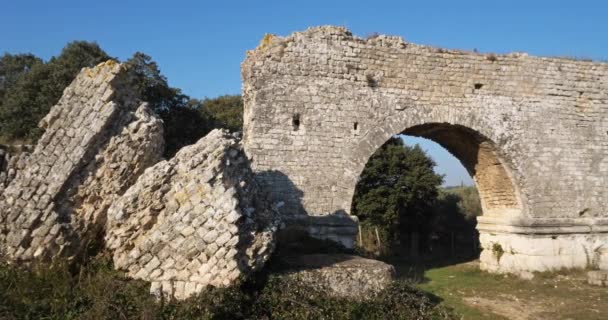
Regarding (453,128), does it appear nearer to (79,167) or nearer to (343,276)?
(343,276)

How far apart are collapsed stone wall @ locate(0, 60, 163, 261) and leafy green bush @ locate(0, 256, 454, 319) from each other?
0.37m

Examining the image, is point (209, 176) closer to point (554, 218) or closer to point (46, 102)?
point (554, 218)

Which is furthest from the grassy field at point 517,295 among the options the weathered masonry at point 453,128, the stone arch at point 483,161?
the stone arch at point 483,161

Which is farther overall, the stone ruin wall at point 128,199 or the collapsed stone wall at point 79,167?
the collapsed stone wall at point 79,167

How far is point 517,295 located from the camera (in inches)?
384

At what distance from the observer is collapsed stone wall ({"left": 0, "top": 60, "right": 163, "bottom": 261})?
6.01 meters

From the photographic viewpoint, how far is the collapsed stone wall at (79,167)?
237 inches

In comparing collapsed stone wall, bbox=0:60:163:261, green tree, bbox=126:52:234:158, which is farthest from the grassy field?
green tree, bbox=126:52:234:158

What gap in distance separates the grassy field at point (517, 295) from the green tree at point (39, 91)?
15896 millimetres

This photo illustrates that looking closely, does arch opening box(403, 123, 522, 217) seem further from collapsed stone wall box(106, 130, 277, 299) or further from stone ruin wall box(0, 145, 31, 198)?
stone ruin wall box(0, 145, 31, 198)

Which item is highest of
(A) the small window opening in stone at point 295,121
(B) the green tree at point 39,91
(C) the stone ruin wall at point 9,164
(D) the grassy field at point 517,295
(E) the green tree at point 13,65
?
(E) the green tree at point 13,65

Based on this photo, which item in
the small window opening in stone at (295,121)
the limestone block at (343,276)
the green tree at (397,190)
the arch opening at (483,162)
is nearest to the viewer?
the limestone block at (343,276)

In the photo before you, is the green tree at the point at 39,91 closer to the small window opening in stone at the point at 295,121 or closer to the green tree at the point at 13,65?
the green tree at the point at 13,65

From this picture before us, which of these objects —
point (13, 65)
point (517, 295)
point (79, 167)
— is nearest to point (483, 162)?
point (517, 295)
